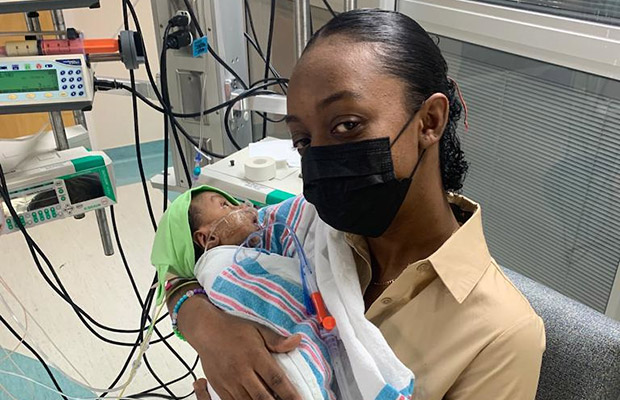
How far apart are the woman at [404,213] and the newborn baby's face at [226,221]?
29cm

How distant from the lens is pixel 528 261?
1884 millimetres

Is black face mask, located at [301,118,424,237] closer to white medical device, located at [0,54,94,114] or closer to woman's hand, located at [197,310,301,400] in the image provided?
woman's hand, located at [197,310,301,400]

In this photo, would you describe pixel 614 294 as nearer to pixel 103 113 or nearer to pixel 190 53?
pixel 190 53

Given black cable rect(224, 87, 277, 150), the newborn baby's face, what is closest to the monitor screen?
the newborn baby's face

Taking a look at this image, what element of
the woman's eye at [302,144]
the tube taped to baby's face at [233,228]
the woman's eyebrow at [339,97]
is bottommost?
the tube taped to baby's face at [233,228]

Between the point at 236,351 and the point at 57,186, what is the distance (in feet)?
2.36

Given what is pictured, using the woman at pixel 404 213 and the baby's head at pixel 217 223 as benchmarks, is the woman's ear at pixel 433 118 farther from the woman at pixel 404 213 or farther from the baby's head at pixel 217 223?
the baby's head at pixel 217 223

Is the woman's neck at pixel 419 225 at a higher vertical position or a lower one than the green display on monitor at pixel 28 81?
lower

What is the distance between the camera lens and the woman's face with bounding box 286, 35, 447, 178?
839 mm

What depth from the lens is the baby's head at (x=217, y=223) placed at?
1.23 metres

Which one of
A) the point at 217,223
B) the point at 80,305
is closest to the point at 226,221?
the point at 217,223

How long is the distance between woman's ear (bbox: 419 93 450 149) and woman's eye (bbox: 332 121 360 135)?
0.39 ft

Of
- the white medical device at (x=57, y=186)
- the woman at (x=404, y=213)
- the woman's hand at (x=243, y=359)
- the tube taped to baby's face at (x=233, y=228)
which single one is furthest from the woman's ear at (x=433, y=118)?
the white medical device at (x=57, y=186)

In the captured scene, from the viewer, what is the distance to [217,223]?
4.05ft
